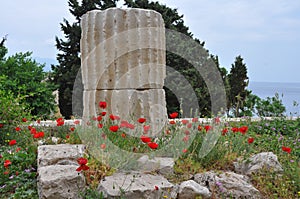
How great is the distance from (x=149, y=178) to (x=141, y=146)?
0.67m

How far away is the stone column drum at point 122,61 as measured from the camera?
5266 mm

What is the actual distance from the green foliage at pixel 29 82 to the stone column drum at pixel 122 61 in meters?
4.22

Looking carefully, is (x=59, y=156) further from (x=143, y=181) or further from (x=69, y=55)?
(x=69, y=55)

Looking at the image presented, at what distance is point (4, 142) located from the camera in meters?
5.93

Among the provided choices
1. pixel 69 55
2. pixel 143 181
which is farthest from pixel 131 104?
pixel 69 55

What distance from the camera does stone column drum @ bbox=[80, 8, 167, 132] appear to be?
17.3ft

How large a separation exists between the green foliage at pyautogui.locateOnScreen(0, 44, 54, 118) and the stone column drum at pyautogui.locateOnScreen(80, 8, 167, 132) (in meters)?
4.22

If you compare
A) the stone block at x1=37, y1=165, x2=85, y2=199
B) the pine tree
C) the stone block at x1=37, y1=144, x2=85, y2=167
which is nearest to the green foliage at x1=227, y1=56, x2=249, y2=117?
the pine tree

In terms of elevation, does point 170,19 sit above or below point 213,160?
above

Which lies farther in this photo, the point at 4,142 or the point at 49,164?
the point at 4,142

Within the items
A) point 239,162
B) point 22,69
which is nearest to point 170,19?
point 22,69

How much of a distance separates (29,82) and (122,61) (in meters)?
4.92

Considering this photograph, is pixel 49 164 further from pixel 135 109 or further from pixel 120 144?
pixel 135 109

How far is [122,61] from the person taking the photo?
17.3 ft
